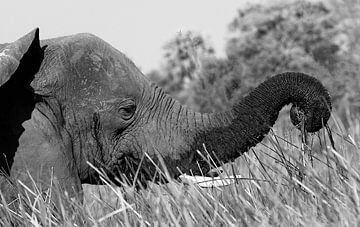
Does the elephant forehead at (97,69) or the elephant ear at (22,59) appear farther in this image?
the elephant forehead at (97,69)

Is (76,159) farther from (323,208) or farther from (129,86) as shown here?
(323,208)

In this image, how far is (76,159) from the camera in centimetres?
512

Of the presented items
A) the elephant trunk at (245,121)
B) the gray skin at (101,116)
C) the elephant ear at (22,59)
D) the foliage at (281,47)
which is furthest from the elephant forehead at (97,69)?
the foliage at (281,47)

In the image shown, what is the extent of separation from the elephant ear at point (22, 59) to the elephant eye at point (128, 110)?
54 cm

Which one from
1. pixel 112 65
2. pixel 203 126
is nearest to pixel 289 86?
pixel 203 126

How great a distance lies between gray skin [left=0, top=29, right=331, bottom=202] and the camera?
15.9ft

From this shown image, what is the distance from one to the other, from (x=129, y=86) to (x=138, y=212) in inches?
78.5

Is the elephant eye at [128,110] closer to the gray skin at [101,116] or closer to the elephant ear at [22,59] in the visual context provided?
the gray skin at [101,116]

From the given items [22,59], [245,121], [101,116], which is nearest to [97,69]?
[101,116]

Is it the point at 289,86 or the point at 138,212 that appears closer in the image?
the point at 138,212

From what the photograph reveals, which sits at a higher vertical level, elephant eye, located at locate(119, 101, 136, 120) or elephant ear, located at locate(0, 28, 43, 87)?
elephant ear, located at locate(0, 28, 43, 87)

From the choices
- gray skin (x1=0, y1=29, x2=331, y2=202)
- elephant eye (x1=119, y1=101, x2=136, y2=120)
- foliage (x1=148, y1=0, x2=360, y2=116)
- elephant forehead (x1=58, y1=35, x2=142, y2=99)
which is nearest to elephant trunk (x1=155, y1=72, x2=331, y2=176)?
gray skin (x1=0, y1=29, x2=331, y2=202)

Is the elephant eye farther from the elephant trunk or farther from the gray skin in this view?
the elephant trunk

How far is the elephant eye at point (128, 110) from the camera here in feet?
17.3
